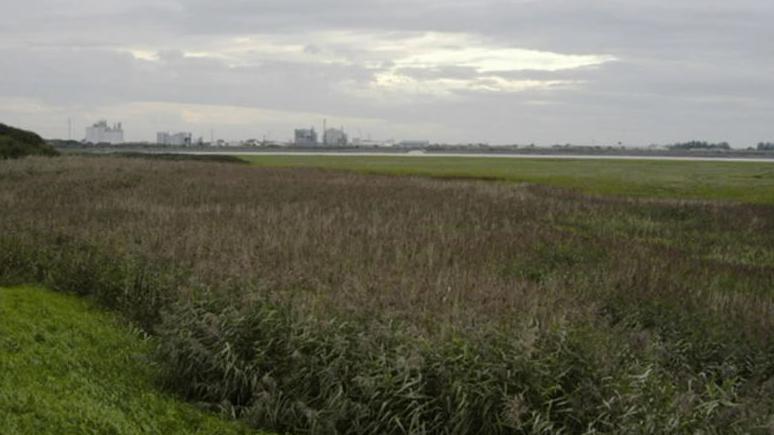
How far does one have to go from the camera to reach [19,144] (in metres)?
55.7

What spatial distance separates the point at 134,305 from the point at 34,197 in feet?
44.0

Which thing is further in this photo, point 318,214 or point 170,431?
point 318,214

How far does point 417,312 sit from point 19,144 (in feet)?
176

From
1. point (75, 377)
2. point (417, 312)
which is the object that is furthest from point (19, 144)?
point (417, 312)

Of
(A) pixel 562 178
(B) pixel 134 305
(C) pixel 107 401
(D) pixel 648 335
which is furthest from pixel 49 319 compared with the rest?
(A) pixel 562 178

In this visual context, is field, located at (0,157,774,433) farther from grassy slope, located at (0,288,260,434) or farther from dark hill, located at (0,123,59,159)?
dark hill, located at (0,123,59,159)

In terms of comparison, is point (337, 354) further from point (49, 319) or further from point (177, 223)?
point (177, 223)

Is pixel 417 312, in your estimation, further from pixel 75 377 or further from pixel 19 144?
pixel 19 144

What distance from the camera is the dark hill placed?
5251 cm

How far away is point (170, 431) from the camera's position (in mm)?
7973

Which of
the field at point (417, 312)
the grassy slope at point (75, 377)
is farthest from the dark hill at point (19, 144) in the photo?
the grassy slope at point (75, 377)

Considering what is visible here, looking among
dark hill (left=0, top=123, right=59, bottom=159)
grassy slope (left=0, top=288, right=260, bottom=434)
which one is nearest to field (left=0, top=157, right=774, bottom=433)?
grassy slope (left=0, top=288, right=260, bottom=434)

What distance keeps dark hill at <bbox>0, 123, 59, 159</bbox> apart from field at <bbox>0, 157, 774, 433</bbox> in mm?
33181

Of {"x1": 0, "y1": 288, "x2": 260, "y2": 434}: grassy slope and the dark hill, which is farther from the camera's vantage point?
the dark hill
